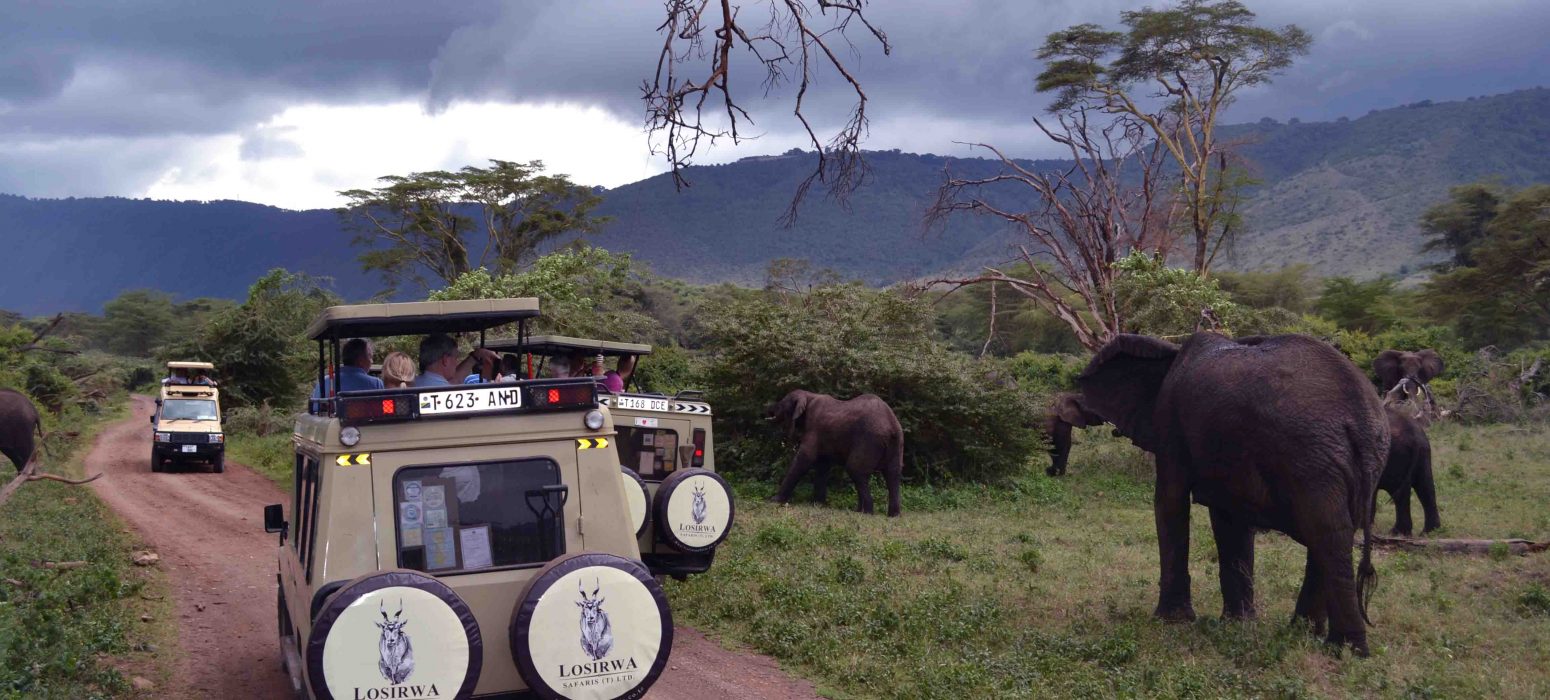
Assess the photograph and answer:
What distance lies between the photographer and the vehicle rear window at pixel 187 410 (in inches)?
1051

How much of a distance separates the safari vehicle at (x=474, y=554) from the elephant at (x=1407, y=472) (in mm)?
11190

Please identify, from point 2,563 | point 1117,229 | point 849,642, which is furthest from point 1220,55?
point 2,563

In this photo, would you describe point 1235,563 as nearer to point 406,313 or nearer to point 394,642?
point 406,313

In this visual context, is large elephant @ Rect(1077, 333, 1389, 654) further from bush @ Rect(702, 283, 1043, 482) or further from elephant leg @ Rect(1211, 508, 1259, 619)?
bush @ Rect(702, 283, 1043, 482)

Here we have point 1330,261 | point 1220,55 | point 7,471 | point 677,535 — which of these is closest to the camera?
point 677,535

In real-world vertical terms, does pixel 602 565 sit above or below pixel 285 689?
above

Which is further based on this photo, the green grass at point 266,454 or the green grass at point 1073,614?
the green grass at point 266,454

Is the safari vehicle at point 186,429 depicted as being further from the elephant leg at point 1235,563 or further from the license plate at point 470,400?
the license plate at point 470,400

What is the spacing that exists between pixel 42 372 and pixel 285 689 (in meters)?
29.2

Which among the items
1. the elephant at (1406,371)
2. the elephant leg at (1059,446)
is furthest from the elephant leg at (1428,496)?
the elephant leg at (1059,446)

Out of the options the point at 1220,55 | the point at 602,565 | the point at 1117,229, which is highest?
the point at 1220,55

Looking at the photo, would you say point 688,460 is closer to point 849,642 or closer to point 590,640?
point 849,642

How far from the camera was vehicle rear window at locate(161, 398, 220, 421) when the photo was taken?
26703 mm

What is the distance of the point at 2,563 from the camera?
11.8m
